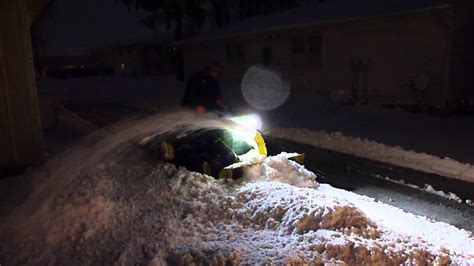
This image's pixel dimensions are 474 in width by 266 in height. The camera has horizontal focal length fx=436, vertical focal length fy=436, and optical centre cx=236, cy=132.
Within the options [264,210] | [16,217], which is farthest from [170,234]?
[16,217]

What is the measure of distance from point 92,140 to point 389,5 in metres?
12.2

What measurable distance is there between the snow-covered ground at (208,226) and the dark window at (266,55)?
17.0 m

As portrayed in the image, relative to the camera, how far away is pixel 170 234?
15.1 ft

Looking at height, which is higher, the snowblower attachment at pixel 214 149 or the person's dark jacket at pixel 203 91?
the person's dark jacket at pixel 203 91

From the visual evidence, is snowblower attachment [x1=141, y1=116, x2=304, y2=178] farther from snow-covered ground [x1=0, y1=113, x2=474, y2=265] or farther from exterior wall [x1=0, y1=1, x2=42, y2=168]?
exterior wall [x1=0, y1=1, x2=42, y2=168]

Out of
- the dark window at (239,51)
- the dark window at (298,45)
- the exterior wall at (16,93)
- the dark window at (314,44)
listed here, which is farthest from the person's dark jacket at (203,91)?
the dark window at (239,51)

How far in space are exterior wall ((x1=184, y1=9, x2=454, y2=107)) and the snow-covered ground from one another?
10017 millimetres

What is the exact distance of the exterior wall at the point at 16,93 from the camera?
25.1ft

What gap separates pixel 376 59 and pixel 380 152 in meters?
7.98

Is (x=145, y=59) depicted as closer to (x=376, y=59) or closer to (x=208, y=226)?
(x=376, y=59)

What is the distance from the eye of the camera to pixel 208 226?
187 inches

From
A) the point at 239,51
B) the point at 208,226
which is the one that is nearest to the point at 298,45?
the point at 239,51

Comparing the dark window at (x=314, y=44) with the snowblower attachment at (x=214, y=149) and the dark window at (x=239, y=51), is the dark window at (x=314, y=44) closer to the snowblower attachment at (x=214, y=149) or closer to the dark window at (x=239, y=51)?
the dark window at (x=239, y=51)

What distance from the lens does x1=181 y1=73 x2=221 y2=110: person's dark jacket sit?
8.02 meters
